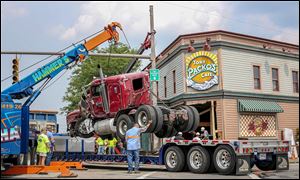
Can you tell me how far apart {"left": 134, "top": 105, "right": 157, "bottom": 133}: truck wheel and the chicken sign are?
Answer: 32.8ft

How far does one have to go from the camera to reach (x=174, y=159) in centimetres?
1381

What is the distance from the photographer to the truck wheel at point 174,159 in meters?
13.5

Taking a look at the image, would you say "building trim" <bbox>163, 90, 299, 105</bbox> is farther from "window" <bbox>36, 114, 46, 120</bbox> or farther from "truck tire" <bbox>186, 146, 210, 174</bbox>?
"truck tire" <bbox>186, 146, 210, 174</bbox>

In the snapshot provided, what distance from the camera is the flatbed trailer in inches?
478

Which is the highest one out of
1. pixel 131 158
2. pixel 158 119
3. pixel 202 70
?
pixel 202 70

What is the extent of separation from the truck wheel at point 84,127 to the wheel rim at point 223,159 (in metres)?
6.73

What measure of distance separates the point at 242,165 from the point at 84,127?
797cm

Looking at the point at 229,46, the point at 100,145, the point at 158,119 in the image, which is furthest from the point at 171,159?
the point at 229,46

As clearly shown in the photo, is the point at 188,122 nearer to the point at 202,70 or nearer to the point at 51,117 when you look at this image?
the point at 202,70

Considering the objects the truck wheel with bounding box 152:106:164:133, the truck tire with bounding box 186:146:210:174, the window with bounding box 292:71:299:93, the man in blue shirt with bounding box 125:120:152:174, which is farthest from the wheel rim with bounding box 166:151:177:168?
the window with bounding box 292:71:299:93

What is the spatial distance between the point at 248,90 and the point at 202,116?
10.8 ft

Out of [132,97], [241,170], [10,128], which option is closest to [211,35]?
[132,97]

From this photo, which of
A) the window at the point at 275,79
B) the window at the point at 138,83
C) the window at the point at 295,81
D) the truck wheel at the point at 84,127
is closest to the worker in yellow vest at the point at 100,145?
Answer: the truck wheel at the point at 84,127

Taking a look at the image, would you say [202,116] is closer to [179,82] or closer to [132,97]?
[179,82]
